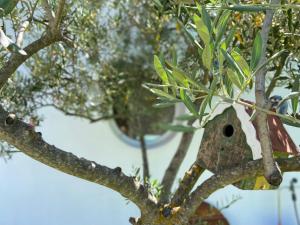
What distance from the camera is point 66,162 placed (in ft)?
9.34

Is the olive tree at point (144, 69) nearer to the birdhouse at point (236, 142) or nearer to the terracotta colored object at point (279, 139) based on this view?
the birdhouse at point (236, 142)

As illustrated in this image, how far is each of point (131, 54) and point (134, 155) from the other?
1726mm

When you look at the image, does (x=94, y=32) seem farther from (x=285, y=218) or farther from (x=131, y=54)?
(x=285, y=218)

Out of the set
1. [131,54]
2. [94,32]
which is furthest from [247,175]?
[131,54]

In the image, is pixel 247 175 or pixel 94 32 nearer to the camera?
pixel 247 175

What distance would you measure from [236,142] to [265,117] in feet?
3.74

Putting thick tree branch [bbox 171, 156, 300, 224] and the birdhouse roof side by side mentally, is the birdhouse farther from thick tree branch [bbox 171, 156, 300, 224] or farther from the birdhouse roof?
thick tree branch [bbox 171, 156, 300, 224]

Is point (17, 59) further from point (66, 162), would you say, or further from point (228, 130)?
point (228, 130)

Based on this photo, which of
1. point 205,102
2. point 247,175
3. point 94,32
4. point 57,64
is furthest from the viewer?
point 94,32

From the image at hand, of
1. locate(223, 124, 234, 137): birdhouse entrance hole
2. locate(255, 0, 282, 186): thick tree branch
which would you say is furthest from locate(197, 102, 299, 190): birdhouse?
locate(255, 0, 282, 186): thick tree branch

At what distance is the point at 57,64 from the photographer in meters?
4.30

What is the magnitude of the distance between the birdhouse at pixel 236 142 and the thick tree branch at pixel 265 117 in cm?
77

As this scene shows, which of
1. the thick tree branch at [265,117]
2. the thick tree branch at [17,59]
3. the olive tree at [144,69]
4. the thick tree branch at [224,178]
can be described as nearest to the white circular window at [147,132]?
the olive tree at [144,69]

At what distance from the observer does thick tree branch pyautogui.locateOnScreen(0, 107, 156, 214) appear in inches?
105
